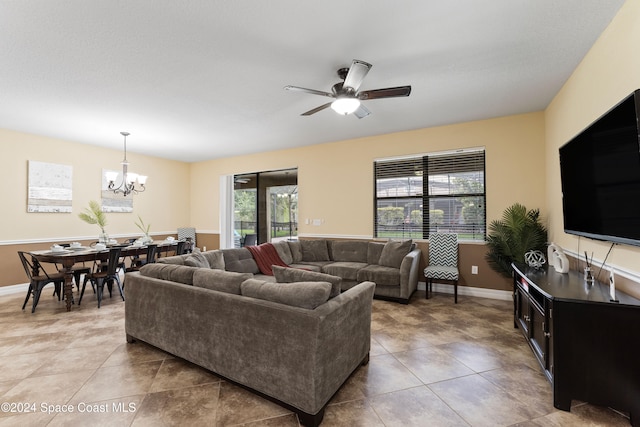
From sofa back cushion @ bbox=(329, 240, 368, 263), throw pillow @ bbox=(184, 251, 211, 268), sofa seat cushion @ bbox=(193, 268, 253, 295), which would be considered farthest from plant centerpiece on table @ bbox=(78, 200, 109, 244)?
sofa back cushion @ bbox=(329, 240, 368, 263)

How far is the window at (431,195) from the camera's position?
4.61m

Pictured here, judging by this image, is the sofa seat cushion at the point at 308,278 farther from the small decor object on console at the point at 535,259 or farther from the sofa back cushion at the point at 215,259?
the small decor object on console at the point at 535,259

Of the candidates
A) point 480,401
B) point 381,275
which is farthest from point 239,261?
point 480,401

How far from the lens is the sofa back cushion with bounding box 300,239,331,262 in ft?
17.4

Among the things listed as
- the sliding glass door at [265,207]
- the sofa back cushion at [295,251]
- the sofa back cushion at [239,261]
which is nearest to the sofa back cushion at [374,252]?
the sofa back cushion at [295,251]

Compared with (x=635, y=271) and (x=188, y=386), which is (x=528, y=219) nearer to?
(x=635, y=271)

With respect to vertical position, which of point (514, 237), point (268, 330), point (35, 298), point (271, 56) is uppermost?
point (271, 56)

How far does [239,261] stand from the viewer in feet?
13.7

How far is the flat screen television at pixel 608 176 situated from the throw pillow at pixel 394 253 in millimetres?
2073

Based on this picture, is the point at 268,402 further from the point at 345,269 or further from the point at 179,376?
the point at 345,269

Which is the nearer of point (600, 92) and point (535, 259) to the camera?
point (600, 92)

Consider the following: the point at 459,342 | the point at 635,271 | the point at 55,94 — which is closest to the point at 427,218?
the point at 459,342

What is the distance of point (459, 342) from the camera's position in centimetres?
292

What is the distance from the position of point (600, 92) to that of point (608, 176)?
0.90m
